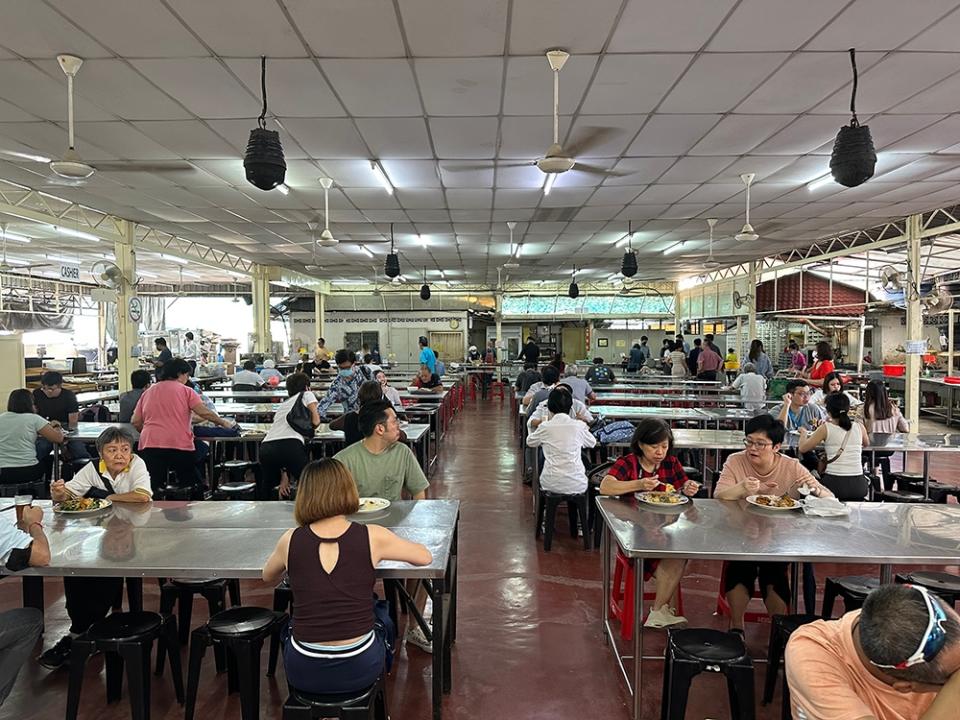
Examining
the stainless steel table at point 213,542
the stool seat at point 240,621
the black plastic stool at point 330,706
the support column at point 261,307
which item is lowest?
the black plastic stool at point 330,706

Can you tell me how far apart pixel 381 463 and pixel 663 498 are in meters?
1.61

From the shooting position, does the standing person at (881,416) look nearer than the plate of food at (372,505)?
No

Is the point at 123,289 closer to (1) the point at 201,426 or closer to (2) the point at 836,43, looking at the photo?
(1) the point at 201,426

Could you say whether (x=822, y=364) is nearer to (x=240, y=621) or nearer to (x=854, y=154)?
(x=854, y=154)

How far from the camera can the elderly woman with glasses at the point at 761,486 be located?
10.7ft

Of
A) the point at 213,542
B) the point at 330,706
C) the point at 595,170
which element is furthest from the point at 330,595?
the point at 595,170

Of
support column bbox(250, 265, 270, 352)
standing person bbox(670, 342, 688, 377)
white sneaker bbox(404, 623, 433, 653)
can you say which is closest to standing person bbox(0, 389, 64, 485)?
white sneaker bbox(404, 623, 433, 653)

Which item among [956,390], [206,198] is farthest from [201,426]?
[956,390]

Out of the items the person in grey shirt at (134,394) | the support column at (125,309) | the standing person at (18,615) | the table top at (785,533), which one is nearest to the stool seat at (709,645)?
the table top at (785,533)

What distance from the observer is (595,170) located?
6.67 metres

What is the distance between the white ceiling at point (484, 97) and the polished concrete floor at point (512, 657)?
3648mm

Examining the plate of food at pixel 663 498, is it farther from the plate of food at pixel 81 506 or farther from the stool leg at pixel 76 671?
the plate of food at pixel 81 506

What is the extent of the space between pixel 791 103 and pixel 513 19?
2.67 meters

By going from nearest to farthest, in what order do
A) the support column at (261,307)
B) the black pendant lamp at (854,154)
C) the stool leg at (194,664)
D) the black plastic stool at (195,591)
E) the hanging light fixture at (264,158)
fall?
the stool leg at (194,664) → the black plastic stool at (195,591) → the black pendant lamp at (854,154) → the hanging light fixture at (264,158) → the support column at (261,307)
